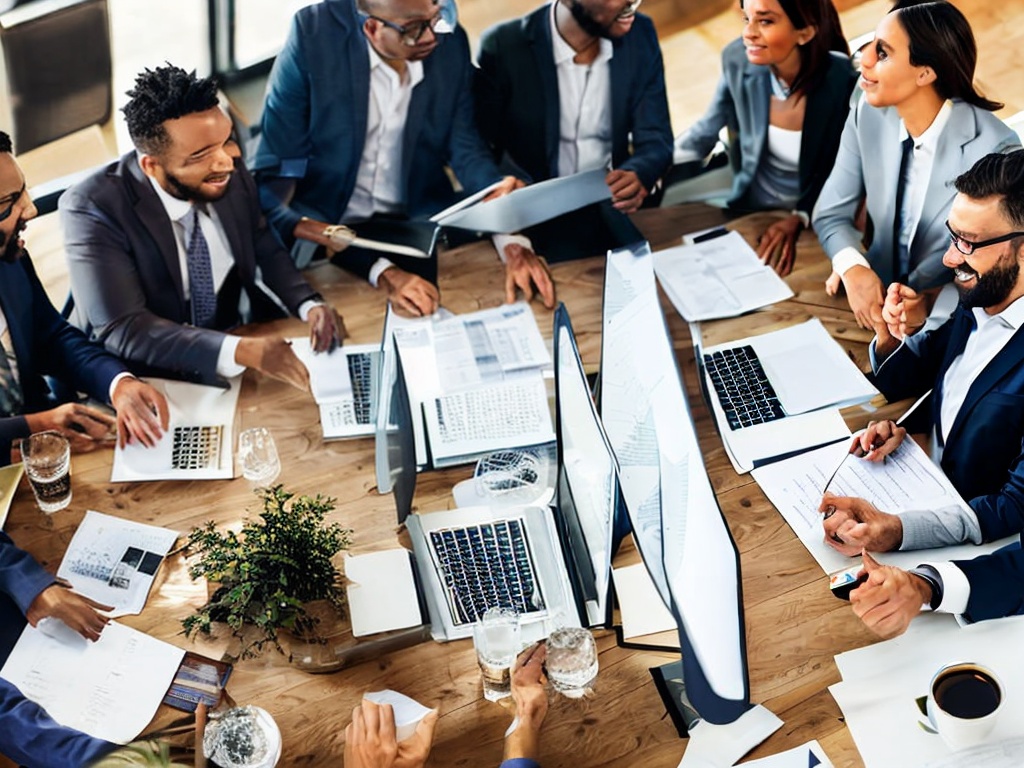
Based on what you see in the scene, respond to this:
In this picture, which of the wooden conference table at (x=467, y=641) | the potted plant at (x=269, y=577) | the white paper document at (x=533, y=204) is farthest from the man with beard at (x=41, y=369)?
the white paper document at (x=533, y=204)

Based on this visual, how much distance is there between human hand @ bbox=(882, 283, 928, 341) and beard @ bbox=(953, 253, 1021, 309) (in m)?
0.30

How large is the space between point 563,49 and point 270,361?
4.14 feet

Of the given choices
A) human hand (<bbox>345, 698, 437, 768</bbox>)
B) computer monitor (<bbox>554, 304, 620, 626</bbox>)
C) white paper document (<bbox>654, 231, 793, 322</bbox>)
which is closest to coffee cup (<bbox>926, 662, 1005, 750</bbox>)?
computer monitor (<bbox>554, 304, 620, 626</bbox>)

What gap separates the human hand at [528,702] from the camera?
2123 millimetres

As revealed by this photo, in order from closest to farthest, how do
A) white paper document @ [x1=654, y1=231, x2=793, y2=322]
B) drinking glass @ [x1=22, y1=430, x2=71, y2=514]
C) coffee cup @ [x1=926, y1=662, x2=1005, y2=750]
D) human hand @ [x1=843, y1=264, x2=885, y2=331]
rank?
coffee cup @ [x1=926, y1=662, x2=1005, y2=750], drinking glass @ [x1=22, y1=430, x2=71, y2=514], human hand @ [x1=843, y1=264, x2=885, y2=331], white paper document @ [x1=654, y1=231, x2=793, y2=322]

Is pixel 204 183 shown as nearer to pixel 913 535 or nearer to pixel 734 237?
pixel 734 237

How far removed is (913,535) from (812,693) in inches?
15.9

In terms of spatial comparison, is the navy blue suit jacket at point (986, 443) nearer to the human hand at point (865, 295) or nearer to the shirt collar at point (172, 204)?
the human hand at point (865, 295)

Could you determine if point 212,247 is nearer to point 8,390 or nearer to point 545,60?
point 8,390

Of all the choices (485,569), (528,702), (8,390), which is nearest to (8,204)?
(8,390)

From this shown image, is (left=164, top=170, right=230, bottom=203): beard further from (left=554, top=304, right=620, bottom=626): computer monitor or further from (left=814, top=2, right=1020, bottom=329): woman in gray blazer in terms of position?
(left=814, top=2, right=1020, bottom=329): woman in gray blazer

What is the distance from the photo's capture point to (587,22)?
11.1 ft

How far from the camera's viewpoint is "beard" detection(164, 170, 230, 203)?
2.90 meters

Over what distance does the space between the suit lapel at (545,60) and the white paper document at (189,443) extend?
4.12ft
